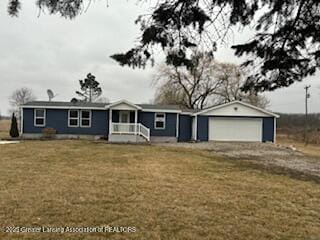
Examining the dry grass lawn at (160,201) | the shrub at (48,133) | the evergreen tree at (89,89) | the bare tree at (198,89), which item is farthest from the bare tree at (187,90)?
the dry grass lawn at (160,201)

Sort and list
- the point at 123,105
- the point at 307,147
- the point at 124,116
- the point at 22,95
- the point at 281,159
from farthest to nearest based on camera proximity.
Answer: the point at 22,95 < the point at 307,147 < the point at 124,116 < the point at 123,105 < the point at 281,159

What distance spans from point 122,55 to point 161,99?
33.9m

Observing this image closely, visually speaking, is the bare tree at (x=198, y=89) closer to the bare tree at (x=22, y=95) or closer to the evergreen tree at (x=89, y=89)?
the evergreen tree at (x=89, y=89)

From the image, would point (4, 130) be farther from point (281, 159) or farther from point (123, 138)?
point (281, 159)

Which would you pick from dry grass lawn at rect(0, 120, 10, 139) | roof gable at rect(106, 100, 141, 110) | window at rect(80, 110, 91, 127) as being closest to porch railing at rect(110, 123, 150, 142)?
roof gable at rect(106, 100, 141, 110)

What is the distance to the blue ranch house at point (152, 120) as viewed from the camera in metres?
23.8

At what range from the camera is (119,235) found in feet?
14.4

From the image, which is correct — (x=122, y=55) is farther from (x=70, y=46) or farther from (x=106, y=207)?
(x=106, y=207)

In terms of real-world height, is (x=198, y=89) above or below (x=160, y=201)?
above

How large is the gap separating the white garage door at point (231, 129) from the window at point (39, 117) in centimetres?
1199

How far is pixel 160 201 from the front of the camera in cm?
628

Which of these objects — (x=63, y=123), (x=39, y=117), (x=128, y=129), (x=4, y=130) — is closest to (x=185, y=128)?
(x=128, y=129)

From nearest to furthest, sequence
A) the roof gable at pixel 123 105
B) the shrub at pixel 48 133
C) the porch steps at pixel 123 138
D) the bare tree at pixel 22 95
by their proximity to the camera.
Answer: the porch steps at pixel 123 138 < the shrub at pixel 48 133 < the roof gable at pixel 123 105 < the bare tree at pixel 22 95

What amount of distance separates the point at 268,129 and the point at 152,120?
8.64m
